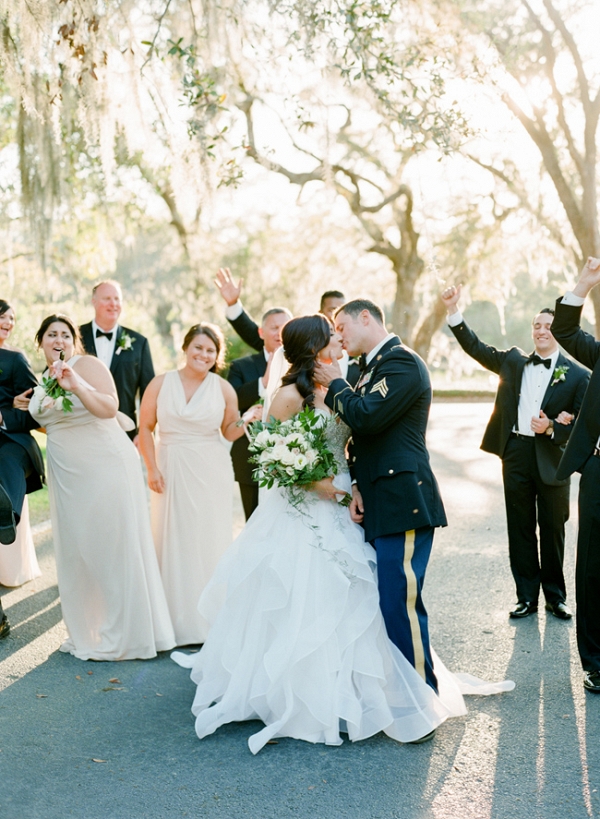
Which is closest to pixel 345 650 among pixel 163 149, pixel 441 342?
pixel 163 149

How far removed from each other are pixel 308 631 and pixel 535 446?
2942 mm

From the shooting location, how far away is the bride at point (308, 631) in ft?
14.1

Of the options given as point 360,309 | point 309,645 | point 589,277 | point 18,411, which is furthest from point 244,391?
point 309,645

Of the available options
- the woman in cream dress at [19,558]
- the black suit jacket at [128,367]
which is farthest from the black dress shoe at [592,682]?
the woman in cream dress at [19,558]

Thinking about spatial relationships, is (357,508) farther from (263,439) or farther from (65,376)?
(65,376)

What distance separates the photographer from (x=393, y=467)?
448 cm

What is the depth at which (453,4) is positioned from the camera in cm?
1066

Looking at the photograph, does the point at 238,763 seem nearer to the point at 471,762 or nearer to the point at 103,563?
the point at 471,762

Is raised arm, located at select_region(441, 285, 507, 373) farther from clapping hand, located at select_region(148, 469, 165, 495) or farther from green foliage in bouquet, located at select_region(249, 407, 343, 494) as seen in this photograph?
clapping hand, located at select_region(148, 469, 165, 495)

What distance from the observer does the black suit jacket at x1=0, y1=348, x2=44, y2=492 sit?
6.33m

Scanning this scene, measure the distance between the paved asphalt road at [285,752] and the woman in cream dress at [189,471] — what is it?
82 cm

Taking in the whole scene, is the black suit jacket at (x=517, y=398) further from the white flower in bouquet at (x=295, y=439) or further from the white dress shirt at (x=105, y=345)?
the white dress shirt at (x=105, y=345)

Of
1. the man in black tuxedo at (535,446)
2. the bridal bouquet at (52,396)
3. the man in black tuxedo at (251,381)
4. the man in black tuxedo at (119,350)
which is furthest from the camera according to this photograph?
the man in black tuxedo at (119,350)

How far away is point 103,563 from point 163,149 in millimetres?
5275
